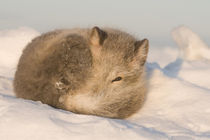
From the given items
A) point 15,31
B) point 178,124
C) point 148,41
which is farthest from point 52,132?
point 15,31

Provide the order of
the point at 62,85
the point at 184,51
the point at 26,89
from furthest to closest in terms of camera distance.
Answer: the point at 184,51, the point at 26,89, the point at 62,85

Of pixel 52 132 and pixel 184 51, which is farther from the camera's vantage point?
pixel 184 51

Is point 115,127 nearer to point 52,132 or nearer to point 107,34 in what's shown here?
point 52,132

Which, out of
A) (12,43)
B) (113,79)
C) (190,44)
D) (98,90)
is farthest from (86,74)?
(190,44)

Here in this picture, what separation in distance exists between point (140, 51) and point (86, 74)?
118 cm

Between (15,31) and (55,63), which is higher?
(55,63)

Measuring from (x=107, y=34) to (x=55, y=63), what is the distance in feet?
3.75

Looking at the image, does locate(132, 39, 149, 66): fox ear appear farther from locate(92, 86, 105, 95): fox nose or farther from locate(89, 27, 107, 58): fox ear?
locate(92, 86, 105, 95): fox nose

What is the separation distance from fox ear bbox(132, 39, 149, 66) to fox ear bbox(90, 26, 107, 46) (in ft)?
1.93

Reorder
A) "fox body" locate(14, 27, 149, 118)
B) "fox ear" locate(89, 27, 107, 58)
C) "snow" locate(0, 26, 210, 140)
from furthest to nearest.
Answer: "fox ear" locate(89, 27, 107, 58) < "fox body" locate(14, 27, 149, 118) < "snow" locate(0, 26, 210, 140)

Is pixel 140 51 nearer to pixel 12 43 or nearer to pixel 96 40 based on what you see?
pixel 96 40

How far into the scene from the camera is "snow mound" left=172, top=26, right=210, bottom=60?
12.3m

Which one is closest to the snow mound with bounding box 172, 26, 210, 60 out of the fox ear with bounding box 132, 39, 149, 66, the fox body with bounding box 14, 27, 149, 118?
the fox ear with bounding box 132, 39, 149, 66

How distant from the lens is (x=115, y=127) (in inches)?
145
